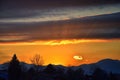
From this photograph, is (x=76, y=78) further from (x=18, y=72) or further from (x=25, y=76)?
(x=18, y=72)

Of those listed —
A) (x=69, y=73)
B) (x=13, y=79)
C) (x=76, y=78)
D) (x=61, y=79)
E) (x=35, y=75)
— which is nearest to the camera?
(x=13, y=79)

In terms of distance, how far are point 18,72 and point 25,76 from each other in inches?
484

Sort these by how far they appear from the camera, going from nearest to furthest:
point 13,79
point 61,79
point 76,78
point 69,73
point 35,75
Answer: point 13,79 → point 61,79 → point 35,75 → point 76,78 → point 69,73

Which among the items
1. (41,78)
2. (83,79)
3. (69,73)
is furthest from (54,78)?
(69,73)

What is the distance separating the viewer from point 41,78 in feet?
321

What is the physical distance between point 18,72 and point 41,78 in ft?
40.7

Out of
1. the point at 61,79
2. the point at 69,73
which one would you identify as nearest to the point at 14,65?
the point at 61,79

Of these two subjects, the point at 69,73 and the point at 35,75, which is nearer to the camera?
the point at 35,75

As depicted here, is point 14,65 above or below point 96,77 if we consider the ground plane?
above

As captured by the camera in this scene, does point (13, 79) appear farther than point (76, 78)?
No

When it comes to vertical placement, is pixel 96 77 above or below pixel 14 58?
below

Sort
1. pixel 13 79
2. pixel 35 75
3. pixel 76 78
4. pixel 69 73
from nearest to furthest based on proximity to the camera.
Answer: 1. pixel 13 79
2. pixel 35 75
3. pixel 76 78
4. pixel 69 73

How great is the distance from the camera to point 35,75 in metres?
103

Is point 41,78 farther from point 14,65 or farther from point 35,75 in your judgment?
point 14,65
